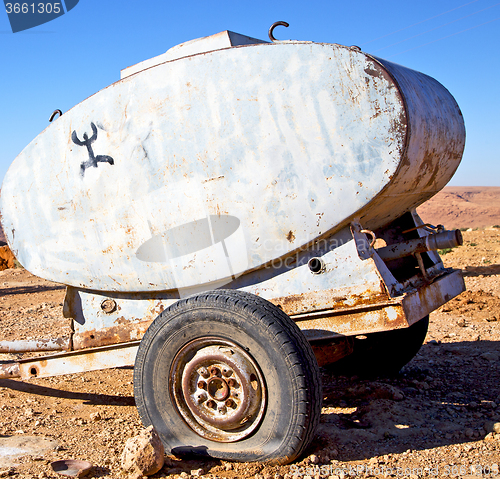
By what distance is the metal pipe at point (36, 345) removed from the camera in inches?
140

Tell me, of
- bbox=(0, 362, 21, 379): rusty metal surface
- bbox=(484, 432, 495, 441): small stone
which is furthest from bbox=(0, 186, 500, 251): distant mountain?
bbox=(0, 362, 21, 379): rusty metal surface

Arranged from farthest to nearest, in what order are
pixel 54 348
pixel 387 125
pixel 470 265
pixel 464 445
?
1. pixel 470 265
2. pixel 54 348
3. pixel 464 445
4. pixel 387 125

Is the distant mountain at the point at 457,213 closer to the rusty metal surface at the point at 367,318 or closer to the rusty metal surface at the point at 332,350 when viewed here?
the rusty metal surface at the point at 332,350

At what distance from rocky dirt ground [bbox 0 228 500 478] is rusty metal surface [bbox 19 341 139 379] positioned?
382mm

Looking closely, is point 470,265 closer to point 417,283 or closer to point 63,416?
point 417,283

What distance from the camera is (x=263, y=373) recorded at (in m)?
2.46

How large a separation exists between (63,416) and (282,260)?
2.19 meters

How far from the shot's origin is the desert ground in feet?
8.36

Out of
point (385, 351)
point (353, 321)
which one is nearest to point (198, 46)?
point (353, 321)

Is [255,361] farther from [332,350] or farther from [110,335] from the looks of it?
[110,335]

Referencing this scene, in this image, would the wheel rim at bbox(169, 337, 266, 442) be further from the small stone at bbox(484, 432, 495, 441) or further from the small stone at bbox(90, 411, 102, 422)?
the small stone at bbox(484, 432, 495, 441)

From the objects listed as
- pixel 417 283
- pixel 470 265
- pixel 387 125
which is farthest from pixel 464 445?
pixel 470 265

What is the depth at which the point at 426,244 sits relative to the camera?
10.7ft

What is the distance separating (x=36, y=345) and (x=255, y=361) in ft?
7.11
